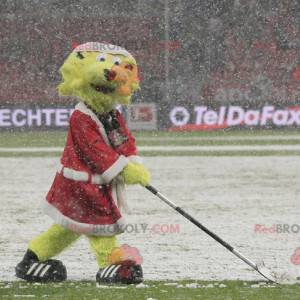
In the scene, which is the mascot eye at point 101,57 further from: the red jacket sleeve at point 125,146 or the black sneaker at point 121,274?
the black sneaker at point 121,274

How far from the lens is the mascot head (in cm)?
586

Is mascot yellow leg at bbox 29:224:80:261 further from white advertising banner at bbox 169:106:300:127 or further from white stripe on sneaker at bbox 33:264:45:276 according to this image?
white advertising banner at bbox 169:106:300:127

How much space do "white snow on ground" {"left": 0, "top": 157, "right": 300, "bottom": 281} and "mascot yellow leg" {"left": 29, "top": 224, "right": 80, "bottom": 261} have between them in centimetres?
23

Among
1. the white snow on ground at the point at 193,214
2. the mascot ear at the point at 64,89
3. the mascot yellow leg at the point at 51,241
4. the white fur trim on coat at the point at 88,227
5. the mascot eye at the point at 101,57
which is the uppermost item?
the mascot eye at the point at 101,57

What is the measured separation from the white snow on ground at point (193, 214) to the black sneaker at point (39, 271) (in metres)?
0.16

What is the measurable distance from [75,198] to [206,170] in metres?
7.98

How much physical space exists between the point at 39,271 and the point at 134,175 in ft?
2.71

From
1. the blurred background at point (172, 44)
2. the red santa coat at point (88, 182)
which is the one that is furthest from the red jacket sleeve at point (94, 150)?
the blurred background at point (172, 44)

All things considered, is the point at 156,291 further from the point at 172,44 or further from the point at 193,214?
the point at 172,44

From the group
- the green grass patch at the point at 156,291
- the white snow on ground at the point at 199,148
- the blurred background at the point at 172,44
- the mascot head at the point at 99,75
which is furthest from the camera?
the blurred background at the point at 172,44

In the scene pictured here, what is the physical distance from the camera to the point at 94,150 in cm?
566

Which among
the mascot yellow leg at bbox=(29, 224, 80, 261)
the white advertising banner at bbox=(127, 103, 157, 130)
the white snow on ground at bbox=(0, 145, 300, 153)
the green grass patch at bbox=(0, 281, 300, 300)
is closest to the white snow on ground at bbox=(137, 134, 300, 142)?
the white snow on ground at bbox=(0, 145, 300, 153)

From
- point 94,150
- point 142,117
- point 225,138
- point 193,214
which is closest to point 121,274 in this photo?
point 94,150

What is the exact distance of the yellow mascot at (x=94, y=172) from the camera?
18.6 feet
